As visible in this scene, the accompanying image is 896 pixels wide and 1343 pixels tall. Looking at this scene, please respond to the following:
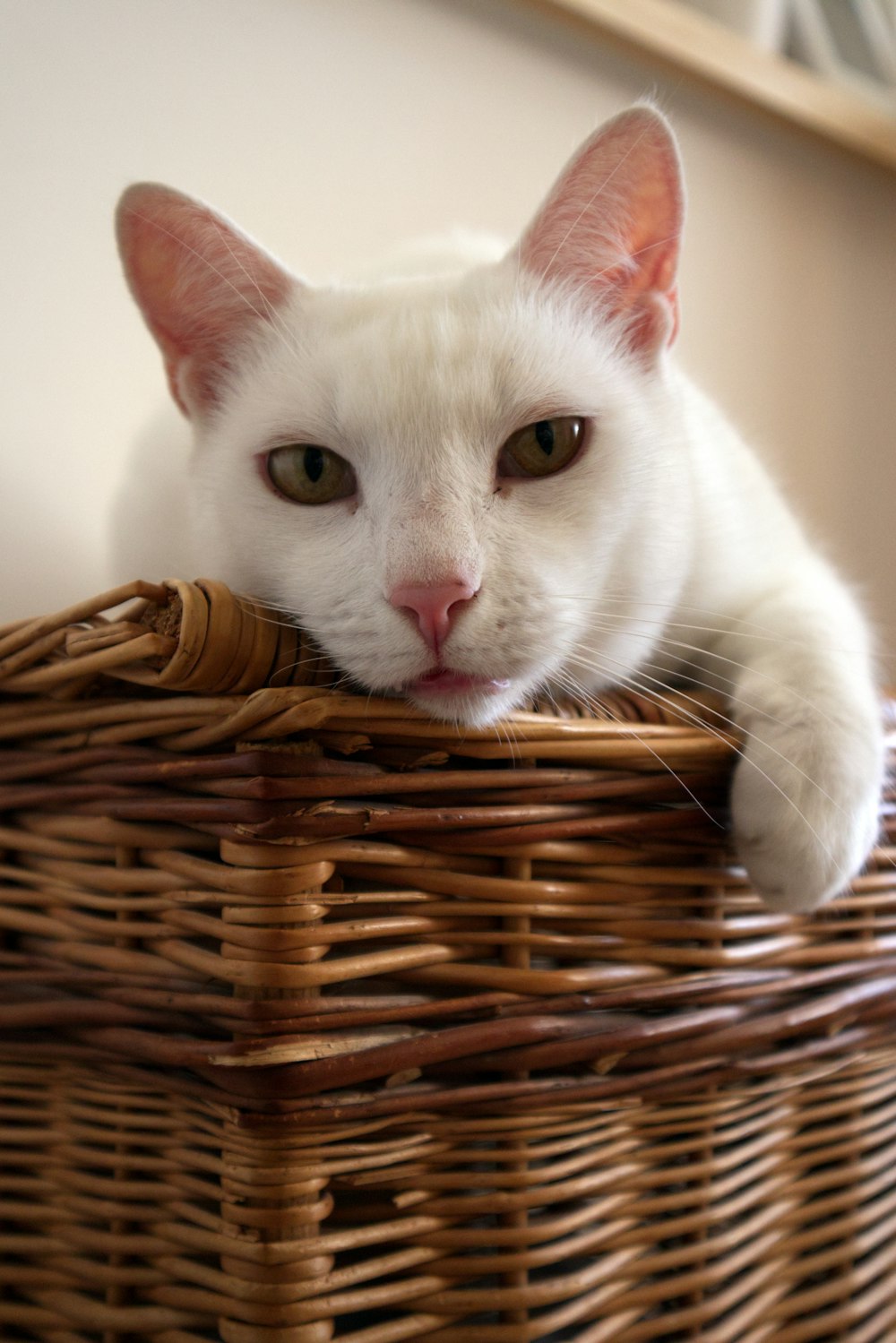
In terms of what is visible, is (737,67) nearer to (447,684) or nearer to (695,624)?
(695,624)

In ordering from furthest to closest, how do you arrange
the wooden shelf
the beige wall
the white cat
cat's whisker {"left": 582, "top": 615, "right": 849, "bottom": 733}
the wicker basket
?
the wooden shelf
the beige wall
cat's whisker {"left": 582, "top": 615, "right": 849, "bottom": 733}
the white cat
the wicker basket

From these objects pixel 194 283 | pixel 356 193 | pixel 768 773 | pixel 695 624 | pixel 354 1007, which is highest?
pixel 356 193

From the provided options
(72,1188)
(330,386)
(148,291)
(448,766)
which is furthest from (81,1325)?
(148,291)

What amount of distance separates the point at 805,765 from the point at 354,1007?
37 centimetres

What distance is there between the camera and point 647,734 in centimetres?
65

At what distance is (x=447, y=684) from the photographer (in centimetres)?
61

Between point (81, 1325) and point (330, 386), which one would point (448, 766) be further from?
point (81, 1325)

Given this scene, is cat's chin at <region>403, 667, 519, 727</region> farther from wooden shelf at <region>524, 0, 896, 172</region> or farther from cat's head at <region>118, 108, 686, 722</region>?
wooden shelf at <region>524, 0, 896, 172</region>

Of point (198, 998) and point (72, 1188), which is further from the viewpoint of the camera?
point (72, 1188)

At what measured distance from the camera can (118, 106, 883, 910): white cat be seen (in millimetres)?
629

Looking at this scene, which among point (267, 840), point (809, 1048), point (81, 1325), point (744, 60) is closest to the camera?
point (267, 840)

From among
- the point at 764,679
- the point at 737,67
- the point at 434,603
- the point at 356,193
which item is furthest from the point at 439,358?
the point at 737,67

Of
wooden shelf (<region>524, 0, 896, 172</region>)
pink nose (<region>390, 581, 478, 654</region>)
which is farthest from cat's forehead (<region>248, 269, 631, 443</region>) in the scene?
wooden shelf (<region>524, 0, 896, 172</region>)

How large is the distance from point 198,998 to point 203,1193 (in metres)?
0.12
